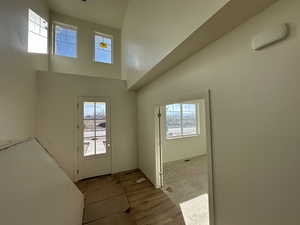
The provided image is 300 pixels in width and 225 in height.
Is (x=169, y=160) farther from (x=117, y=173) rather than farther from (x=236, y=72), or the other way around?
(x=236, y=72)

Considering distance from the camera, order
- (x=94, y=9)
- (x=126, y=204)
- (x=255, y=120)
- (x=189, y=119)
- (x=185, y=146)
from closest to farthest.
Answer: (x=255, y=120)
(x=126, y=204)
(x=94, y=9)
(x=185, y=146)
(x=189, y=119)

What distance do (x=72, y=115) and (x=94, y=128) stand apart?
608 millimetres

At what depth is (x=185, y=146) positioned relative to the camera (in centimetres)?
438

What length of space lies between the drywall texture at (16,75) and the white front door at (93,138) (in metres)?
0.97

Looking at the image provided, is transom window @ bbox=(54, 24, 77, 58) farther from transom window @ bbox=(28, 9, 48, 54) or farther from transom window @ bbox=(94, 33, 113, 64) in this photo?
transom window @ bbox=(94, 33, 113, 64)

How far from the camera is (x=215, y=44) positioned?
129 centimetres

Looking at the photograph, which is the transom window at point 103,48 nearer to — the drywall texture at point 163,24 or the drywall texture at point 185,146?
the drywall texture at point 163,24

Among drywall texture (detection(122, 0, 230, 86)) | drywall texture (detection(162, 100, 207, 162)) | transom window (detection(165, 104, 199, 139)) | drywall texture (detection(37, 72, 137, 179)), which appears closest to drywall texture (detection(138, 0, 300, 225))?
drywall texture (detection(122, 0, 230, 86))

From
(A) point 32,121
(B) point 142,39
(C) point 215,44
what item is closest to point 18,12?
(A) point 32,121

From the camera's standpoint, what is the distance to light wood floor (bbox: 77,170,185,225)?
1848mm

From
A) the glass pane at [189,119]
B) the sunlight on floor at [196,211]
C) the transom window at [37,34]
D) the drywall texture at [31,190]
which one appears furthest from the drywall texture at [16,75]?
the glass pane at [189,119]

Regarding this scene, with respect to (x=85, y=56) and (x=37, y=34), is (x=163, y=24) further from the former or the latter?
(x=85, y=56)

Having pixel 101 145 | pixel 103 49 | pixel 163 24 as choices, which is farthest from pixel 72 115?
pixel 103 49

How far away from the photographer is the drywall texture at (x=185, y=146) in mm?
4074
